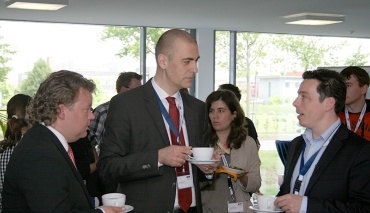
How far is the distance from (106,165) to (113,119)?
9.7 inches

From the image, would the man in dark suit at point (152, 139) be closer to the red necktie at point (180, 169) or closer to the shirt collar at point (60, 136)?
→ the red necktie at point (180, 169)

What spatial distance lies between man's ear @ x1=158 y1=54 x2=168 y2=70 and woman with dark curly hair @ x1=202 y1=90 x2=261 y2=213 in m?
1.01

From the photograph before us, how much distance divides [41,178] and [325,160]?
1.34 m

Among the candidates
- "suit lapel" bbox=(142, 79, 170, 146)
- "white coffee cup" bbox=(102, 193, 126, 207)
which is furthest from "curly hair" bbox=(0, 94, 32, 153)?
"white coffee cup" bbox=(102, 193, 126, 207)

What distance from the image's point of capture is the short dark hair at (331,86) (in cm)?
264

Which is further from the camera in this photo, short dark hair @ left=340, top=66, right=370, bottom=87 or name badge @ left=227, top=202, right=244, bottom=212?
short dark hair @ left=340, top=66, right=370, bottom=87

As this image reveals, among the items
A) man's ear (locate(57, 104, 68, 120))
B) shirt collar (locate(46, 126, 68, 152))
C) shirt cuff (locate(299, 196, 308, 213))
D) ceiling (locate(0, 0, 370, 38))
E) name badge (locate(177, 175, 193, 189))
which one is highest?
ceiling (locate(0, 0, 370, 38))

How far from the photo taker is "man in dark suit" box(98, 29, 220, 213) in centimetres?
273

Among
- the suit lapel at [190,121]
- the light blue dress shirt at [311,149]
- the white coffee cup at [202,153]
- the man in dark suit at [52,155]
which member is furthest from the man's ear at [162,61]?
the light blue dress shirt at [311,149]

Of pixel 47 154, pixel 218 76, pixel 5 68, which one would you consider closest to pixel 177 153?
pixel 47 154

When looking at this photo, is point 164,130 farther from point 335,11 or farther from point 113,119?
point 335,11

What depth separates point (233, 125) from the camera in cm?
428

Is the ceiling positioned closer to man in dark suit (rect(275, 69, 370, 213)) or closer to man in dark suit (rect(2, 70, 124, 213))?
man in dark suit (rect(275, 69, 370, 213))

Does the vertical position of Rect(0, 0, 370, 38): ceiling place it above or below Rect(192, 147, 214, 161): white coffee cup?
above
